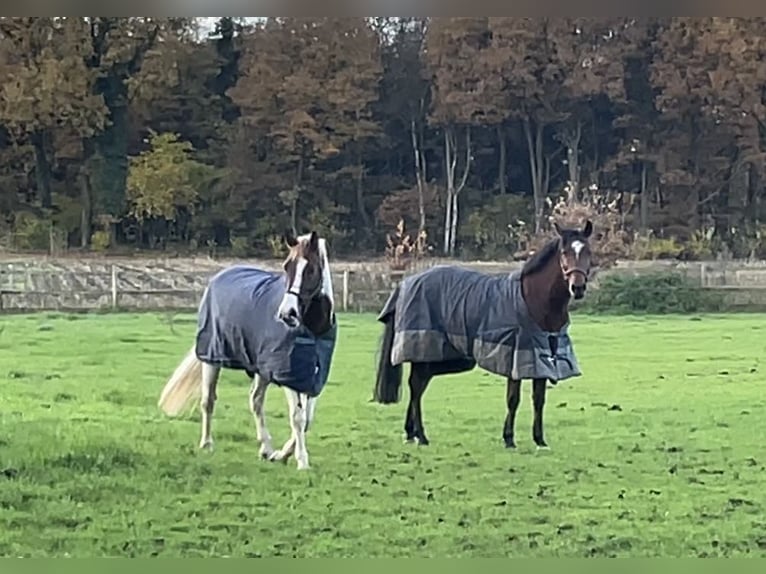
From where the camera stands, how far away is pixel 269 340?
380cm

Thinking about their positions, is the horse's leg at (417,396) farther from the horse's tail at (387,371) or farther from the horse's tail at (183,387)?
the horse's tail at (183,387)

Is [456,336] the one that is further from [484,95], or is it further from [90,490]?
[90,490]

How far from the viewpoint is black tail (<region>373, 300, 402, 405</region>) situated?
12.7 feet

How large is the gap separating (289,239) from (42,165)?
31.5 inches

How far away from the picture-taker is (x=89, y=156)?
13.0 feet

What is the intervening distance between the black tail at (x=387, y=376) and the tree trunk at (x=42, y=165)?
1114mm

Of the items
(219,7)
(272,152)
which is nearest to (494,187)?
(272,152)

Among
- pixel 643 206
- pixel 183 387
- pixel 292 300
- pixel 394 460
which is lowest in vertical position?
pixel 394 460

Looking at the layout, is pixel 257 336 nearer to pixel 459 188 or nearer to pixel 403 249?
pixel 403 249

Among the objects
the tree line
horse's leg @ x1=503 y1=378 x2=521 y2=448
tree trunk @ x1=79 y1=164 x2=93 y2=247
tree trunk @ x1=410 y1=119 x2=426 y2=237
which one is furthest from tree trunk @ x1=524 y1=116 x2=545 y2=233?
tree trunk @ x1=79 y1=164 x2=93 y2=247

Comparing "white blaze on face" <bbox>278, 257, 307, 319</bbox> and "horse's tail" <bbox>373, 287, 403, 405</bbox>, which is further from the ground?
"white blaze on face" <bbox>278, 257, 307, 319</bbox>

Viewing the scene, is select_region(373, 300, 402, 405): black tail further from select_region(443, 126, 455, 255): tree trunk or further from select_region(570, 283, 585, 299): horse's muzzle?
select_region(570, 283, 585, 299): horse's muzzle

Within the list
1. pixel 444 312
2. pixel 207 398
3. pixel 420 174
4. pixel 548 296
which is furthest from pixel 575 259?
pixel 207 398

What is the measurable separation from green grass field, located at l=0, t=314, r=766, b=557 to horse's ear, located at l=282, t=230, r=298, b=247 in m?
0.29
